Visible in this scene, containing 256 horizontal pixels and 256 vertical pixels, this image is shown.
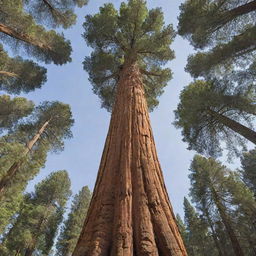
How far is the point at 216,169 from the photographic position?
1598 cm

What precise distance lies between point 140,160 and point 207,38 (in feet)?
29.6

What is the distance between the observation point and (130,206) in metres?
2.21

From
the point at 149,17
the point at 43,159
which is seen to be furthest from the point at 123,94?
the point at 43,159

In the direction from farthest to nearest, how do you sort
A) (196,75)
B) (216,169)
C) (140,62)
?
(216,169)
(196,75)
(140,62)

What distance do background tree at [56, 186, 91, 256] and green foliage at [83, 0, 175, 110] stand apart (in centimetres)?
1648

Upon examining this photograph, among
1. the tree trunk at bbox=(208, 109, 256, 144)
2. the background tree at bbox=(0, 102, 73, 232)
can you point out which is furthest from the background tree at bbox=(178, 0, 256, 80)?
the background tree at bbox=(0, 102, 73, 232)

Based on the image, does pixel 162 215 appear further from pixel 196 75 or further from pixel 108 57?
pixel 196 75

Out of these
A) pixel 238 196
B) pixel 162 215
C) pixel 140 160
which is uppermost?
pixel 238 196

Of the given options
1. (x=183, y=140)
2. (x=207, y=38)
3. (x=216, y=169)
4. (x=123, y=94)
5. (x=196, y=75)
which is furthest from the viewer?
(x=216, y=169)

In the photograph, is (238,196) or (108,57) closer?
(108,57)

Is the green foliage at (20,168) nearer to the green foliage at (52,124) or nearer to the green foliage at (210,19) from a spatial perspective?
the green foliage at (52,124)

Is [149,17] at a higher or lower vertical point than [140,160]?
higher

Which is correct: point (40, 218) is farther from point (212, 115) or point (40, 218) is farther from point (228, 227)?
point (212, 115)

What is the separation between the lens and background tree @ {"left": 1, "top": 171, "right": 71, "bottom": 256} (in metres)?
16.2
